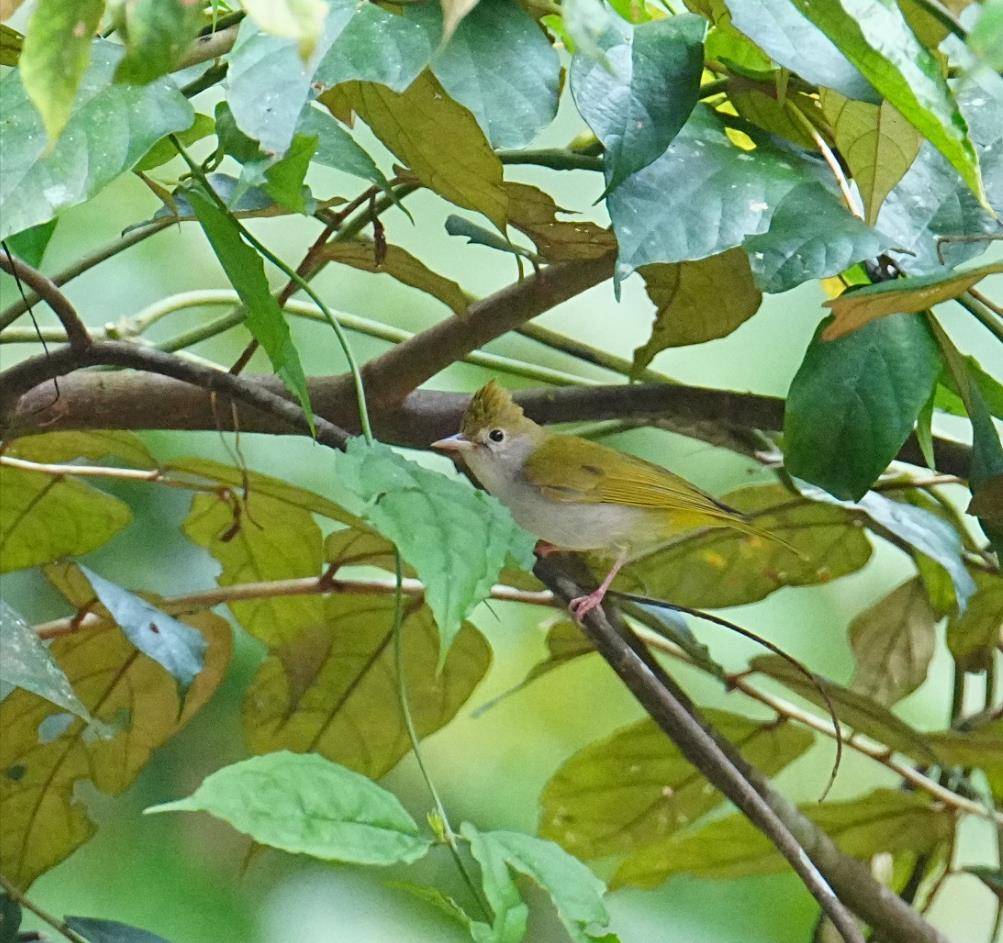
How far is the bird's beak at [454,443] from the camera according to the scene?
3.85ft

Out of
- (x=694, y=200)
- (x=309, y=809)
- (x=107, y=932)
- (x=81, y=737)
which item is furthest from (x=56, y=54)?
(x=81, y=737)

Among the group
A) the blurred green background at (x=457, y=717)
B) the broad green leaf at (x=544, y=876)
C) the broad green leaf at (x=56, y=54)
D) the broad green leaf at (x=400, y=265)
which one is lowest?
the blurred green background at (x=457, y=717)

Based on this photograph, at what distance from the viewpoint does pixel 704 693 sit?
7.07 ft

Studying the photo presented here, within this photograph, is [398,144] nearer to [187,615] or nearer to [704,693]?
[187,615]

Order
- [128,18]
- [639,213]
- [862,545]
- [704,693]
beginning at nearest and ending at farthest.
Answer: [128,18] < [639,213] < [862,545] < [704,693]

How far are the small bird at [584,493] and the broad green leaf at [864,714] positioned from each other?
35 centimetres

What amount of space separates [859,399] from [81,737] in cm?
74

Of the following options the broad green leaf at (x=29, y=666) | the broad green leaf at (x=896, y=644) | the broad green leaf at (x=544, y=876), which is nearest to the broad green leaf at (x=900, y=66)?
the broad green leaf at (x=544, y=876)

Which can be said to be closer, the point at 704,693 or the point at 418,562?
the point at 418,562

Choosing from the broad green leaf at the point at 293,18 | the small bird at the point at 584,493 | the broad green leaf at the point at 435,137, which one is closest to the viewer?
the broad green leaf at the point at 293,18

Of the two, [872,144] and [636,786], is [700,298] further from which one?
[636,786]

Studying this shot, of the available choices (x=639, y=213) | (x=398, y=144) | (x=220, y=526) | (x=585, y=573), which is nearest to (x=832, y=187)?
(x=639, y=213)

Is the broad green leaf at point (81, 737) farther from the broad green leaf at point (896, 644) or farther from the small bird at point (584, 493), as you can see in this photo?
the broad green leaf at point (896, 644)

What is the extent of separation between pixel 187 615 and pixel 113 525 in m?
0.11
